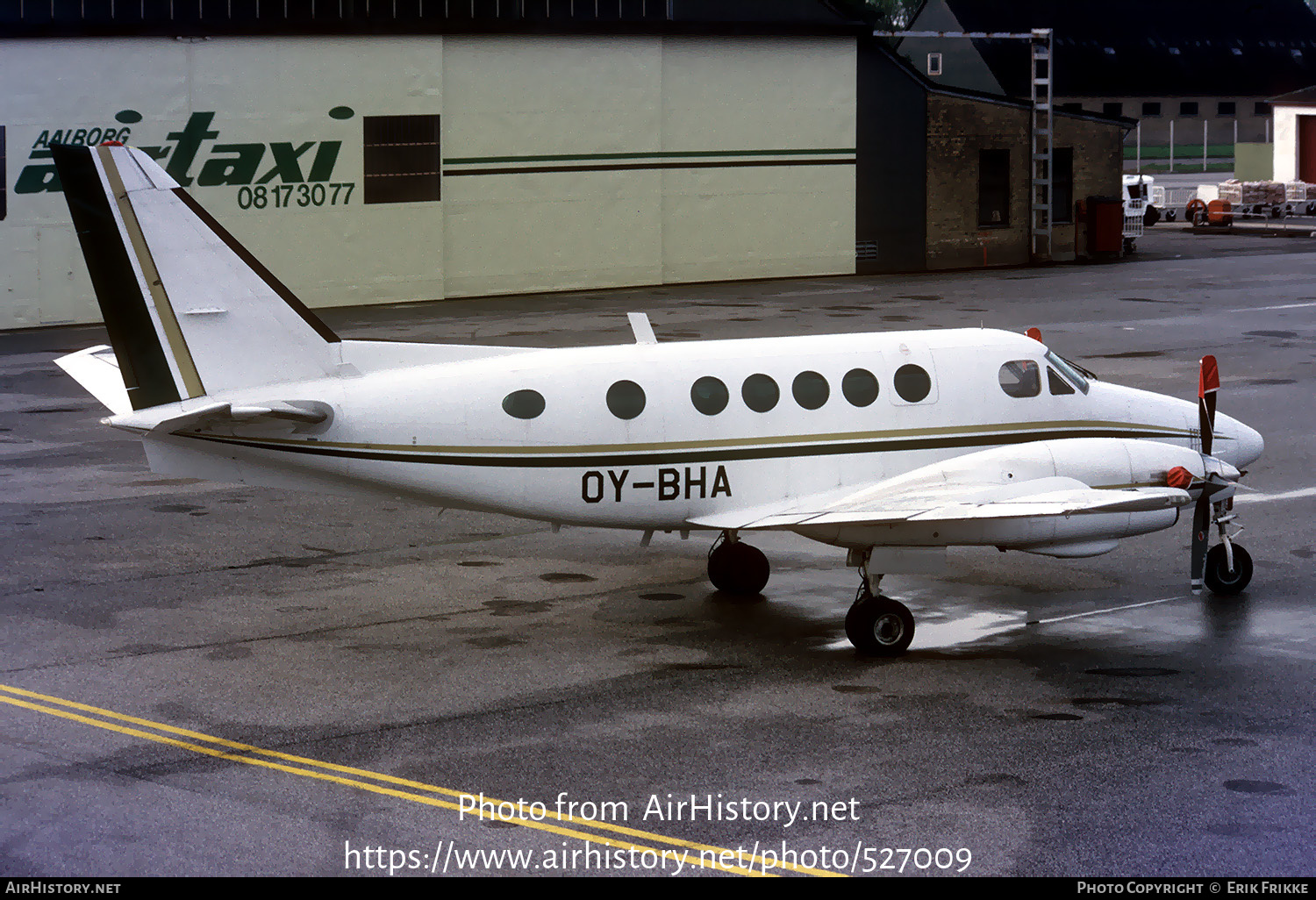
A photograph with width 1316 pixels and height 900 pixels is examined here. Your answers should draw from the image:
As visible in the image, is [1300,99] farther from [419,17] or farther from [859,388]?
[859,388]

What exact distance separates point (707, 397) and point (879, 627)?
285cm

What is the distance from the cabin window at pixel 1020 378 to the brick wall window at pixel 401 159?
3243 centimetres

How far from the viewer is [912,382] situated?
1692 cm

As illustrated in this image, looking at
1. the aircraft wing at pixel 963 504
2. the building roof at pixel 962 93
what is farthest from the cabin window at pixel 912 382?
the building roof at pixel 962 93

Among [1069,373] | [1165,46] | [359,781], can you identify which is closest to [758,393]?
[1069,373]

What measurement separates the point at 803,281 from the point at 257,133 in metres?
18.3

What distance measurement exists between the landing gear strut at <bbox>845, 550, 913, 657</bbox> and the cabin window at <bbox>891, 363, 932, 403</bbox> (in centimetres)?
196

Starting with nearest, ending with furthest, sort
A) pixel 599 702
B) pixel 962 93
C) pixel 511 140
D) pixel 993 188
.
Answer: pixel 599 702, pixel 511 140, pixel 962 93, pixel 993 188

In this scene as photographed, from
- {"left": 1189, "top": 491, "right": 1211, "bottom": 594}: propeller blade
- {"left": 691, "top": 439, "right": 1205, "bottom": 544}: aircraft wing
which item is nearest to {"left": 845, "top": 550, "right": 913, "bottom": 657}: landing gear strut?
{"left": 691, "top": 439, "right": 1205, "bottom": 544}: aircraft wing

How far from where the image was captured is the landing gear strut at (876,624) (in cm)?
1564

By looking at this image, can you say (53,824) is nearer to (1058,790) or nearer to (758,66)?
(1058,790)

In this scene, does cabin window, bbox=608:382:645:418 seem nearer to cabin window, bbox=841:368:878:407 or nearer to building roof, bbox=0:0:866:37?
cabin window, bbox=841:368:878:407

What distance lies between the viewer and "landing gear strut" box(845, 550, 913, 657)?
15.6 metres
